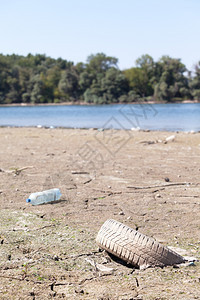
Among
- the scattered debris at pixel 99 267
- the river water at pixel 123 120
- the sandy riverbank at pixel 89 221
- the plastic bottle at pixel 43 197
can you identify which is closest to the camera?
the sandy riverbank at pixel 89 221

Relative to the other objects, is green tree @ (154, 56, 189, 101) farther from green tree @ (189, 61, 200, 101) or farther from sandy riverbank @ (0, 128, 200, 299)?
sandy riverbank @ (0, 128, 200, 299)

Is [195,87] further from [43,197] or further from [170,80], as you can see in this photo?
[43,197]

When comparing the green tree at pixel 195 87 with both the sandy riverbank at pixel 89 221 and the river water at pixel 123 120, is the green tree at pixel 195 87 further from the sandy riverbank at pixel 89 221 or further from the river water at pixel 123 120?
the sandy riverbank at pixel 89 221

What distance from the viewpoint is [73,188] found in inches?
223

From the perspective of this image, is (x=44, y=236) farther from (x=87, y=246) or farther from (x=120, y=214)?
(x=120, y=214)

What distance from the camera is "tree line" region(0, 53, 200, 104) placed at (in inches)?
2697

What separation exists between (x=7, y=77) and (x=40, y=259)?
99017 millimetres

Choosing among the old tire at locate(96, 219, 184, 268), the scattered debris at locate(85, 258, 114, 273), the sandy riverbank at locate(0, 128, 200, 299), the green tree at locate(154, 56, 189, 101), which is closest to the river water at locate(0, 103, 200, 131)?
the sandy riverbank at locate(0, 128, 200, 299)

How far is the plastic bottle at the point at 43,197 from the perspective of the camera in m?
4.77

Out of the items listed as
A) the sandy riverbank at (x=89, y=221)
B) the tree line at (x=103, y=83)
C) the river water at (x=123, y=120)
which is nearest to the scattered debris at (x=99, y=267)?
the sandy riverbank at (x=89, y=221)

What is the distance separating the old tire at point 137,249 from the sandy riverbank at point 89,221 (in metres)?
0.08

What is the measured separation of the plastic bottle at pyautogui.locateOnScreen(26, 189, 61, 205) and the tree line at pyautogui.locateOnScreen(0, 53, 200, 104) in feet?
202

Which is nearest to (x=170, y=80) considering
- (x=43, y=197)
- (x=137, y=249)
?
(x=43, y=197)

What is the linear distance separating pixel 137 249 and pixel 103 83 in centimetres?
7380
